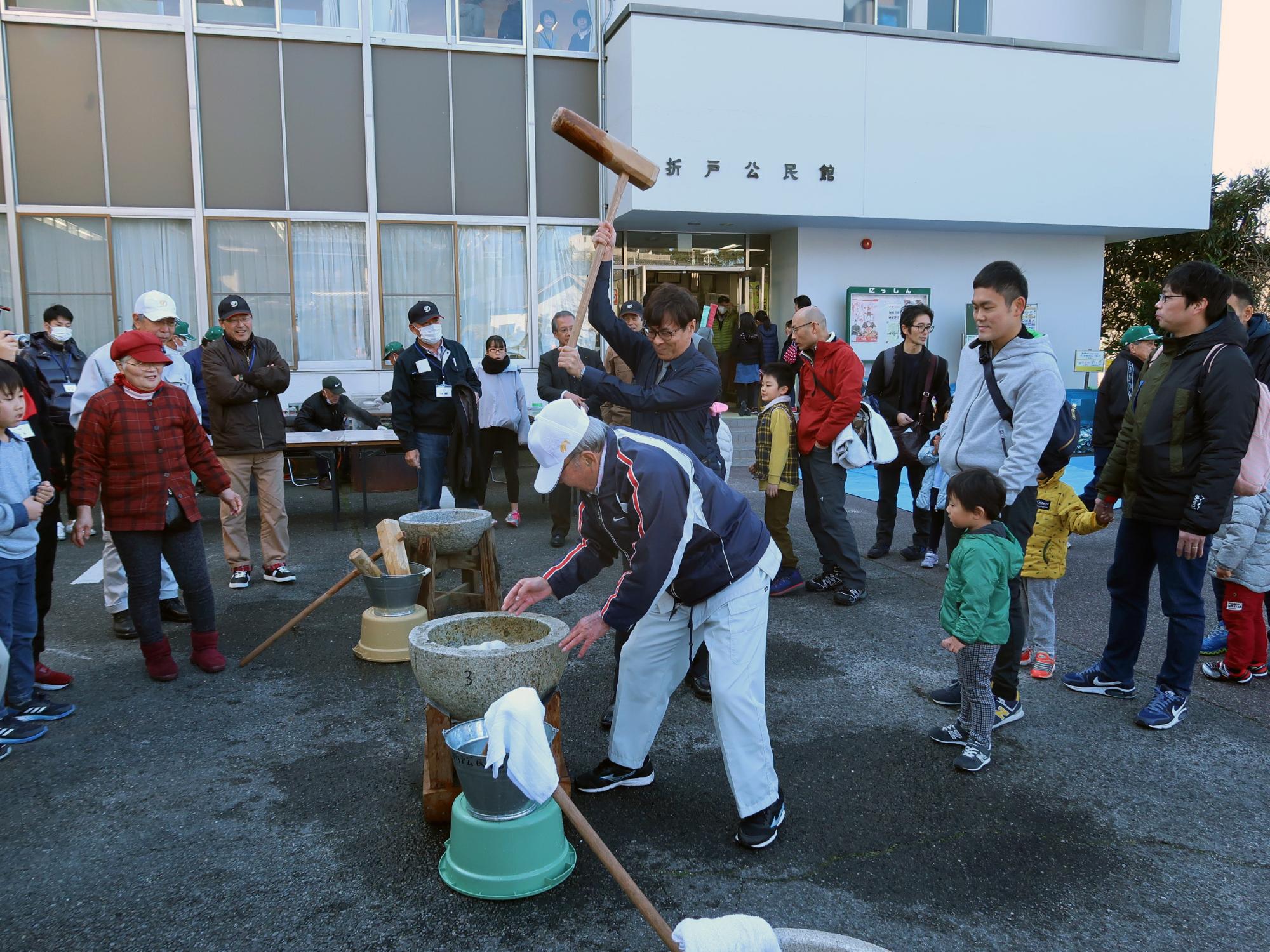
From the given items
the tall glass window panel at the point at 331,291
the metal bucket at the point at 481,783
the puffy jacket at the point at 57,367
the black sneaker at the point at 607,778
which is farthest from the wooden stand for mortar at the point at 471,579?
the tall glass window panel at the point at 331,291

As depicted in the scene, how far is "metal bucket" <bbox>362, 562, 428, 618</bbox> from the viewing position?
16.7ft

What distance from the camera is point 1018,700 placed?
426 cm

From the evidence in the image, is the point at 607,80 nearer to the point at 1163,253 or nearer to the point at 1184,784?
the point at 1184,784

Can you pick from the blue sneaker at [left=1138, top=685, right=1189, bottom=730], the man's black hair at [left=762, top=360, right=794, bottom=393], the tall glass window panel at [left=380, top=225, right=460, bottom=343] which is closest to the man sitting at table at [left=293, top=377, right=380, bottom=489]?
the tall glass window panel at [left=380, top=225, right=460, bottom=343]

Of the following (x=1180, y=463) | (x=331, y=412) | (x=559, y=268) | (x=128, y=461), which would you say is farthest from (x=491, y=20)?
(x=1180, y=463)

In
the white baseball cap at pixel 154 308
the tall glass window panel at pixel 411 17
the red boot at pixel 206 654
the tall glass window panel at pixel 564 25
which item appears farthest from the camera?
the tall glass window panel at pixel 564 25

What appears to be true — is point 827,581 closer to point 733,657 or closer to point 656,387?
point 656,387

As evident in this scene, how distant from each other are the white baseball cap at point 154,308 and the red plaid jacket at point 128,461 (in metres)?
0.84

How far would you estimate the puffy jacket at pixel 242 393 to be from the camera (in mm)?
6254

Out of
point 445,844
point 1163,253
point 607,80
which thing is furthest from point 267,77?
point 1163,253

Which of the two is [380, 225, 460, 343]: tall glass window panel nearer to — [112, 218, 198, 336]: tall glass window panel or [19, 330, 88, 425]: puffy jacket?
[112, 218, 198, 336]: tall glass window panel

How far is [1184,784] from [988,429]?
1.71 meters

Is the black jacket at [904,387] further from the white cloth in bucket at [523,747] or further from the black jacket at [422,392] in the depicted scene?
the white cloth in bucket at [523,747]

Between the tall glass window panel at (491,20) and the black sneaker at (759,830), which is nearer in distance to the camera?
the black sneaker at (759,830)
